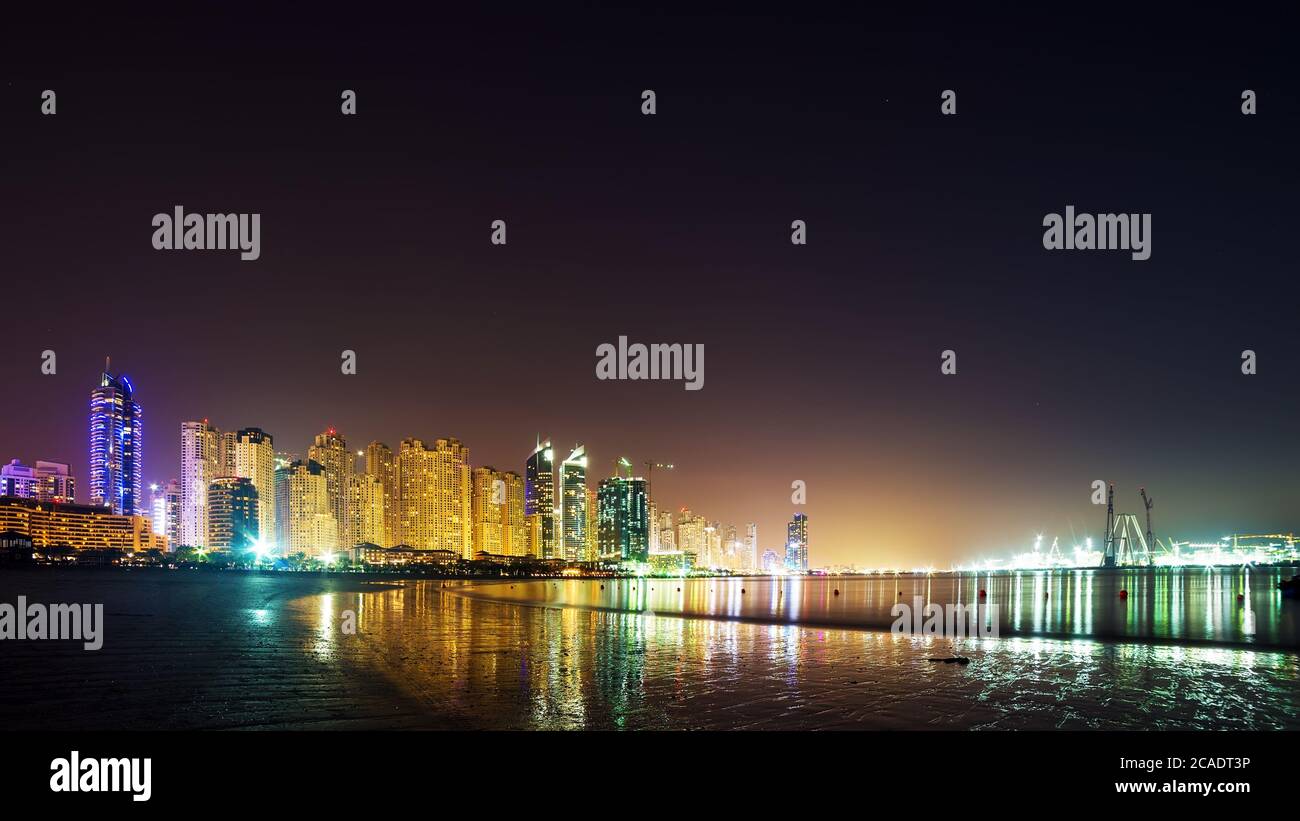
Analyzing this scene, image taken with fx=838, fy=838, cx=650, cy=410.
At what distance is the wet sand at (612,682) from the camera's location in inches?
714

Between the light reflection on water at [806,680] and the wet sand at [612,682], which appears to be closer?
the wet sand at [612,682]

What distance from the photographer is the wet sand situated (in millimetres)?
18141

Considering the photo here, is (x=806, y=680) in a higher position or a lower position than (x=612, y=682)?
lower

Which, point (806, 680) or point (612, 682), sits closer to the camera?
point (612, 682)

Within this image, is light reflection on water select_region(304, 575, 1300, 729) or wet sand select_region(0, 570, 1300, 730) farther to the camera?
light reflection on water select_region(304, 575, 1300, 729)

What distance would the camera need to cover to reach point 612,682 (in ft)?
77.2
